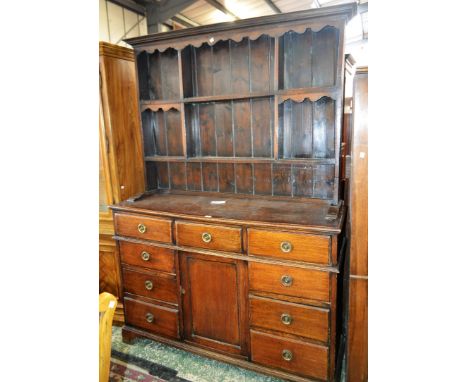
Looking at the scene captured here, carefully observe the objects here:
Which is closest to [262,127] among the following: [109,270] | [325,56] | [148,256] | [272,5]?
[325,56]

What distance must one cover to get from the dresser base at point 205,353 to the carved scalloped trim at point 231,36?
182 centimetres

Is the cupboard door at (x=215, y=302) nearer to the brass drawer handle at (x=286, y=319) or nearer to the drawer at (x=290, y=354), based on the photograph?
the drawer at (x=290, y=354)

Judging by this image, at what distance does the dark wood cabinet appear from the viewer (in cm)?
151

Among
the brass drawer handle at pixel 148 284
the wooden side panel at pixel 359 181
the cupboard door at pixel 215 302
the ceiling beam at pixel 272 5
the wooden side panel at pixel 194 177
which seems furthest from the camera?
the ceiling beam at pixel 272 5

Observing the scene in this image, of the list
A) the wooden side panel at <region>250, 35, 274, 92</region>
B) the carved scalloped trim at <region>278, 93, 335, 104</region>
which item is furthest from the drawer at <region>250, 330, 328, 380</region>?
the wooden side panel at <region>250, 35, 274, 92</region>

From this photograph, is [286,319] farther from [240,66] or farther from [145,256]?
[240,66]

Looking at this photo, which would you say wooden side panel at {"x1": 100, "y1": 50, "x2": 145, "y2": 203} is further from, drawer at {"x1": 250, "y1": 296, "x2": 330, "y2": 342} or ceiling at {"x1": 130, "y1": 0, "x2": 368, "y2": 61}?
ceiling at {"x1": 130, "y1": 0, "x2": 368, "y2": 61}

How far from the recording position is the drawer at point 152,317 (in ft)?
6.11

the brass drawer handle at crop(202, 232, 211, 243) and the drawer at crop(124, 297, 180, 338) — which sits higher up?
the brass drawer handle at crop(202, 232, 211, 243)

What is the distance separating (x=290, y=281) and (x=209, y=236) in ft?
1.59

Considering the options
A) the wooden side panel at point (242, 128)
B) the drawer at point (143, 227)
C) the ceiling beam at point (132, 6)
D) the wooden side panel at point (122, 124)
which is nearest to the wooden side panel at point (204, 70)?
the wooden side panel at point (242, 128)
